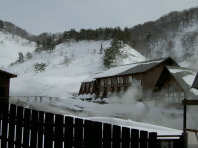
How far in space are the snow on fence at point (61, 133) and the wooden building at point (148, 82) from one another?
28.2m

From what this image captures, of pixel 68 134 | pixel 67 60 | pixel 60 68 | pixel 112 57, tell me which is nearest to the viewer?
pixel 68 134

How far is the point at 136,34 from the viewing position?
7830 inches

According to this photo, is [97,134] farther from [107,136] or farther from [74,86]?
[74,86]

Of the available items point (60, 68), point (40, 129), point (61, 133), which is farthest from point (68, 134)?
point (60, 68)

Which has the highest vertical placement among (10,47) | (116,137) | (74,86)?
(10,47)

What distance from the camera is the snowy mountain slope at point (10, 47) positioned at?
132 m

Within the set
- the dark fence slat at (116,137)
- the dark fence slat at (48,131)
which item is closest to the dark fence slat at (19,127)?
the dark fence slat at (48,131)

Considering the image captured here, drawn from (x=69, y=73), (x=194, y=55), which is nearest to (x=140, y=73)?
(x=69, y=73)

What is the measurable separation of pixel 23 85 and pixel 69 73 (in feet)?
52.3

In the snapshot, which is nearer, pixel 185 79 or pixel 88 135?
pixel 88 135

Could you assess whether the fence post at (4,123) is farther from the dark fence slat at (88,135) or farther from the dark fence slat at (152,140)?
the dark fence slat at (152,140)

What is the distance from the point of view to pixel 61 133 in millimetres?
6301

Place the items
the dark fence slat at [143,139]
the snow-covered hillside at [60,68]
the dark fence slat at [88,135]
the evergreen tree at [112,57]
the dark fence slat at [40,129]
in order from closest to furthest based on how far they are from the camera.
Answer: the dark fence slat at [143,139], the dark fence slat at [88,135], the dark fence slat at [40,129], the snow-covered hillside at [60,68], the evergreen tree at [112,57]

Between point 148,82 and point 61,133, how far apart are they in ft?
134
